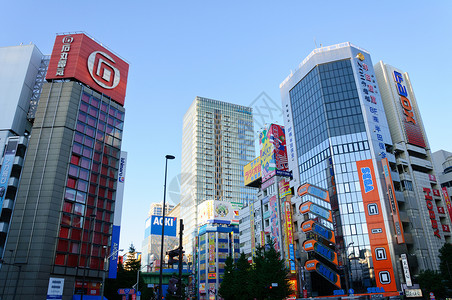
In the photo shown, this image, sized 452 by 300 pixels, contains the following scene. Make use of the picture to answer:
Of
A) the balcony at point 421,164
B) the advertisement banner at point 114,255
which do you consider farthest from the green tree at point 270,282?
the balcony at point 421,164

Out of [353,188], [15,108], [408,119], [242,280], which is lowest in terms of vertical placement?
[242,280]

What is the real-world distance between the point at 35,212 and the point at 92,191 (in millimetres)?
10228

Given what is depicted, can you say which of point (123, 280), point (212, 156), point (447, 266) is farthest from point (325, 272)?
point (212, 156)

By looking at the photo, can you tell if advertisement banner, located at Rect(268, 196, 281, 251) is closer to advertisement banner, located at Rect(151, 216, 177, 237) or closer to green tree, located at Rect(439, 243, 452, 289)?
advertisement banner, located at Rect(151, 216, 177, 237)

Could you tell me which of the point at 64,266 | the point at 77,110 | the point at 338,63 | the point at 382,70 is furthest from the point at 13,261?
the point at 382,70

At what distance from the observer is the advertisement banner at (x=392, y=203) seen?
189 feet

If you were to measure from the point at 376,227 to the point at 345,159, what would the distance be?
45.8ft

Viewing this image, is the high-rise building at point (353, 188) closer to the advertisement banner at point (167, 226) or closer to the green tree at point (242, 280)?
the green tree at point (242, 280)

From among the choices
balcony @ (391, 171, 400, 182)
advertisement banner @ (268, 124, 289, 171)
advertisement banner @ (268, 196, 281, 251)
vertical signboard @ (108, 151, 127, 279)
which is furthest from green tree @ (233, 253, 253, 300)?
balcony @ (391, 171, 400, 182)

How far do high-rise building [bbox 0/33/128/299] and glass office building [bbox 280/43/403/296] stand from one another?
37778 millimetres

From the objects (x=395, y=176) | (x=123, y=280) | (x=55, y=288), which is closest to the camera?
(x=55, y=288)

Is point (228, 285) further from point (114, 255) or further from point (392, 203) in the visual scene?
point (392, 203)

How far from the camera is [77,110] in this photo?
62125 millimetres

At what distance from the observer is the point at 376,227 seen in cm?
6028
